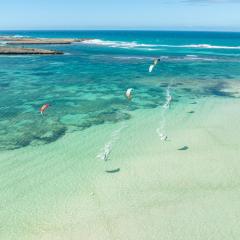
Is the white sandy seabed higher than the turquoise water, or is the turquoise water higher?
the white sandy seabed

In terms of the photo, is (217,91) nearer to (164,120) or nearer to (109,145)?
(164,120)

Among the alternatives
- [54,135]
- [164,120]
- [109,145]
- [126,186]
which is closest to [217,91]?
[164,120]

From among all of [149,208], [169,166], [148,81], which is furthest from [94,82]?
[149,208]

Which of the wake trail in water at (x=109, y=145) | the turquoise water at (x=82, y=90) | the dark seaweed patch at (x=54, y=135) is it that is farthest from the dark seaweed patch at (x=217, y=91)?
the dark seaweed patch at (x=54, y=135)

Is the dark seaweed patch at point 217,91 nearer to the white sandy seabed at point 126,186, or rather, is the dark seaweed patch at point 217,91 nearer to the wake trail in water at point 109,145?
the white sandy seabed at point 126,186

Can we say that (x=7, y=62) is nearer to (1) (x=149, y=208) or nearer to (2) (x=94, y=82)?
(2) (x=94, y=82)

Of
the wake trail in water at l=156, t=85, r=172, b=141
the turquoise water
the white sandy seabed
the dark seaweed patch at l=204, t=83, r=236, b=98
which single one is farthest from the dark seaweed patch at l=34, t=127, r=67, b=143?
the dark seaweed patch at l=204, t=83, r=236, b=98

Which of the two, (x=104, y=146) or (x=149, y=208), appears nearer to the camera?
(x=149, y=208)

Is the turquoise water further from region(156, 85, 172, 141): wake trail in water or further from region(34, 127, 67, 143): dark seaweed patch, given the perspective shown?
region(156, 85, 172, 141): wake trail in water
